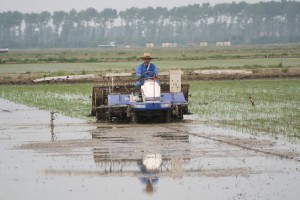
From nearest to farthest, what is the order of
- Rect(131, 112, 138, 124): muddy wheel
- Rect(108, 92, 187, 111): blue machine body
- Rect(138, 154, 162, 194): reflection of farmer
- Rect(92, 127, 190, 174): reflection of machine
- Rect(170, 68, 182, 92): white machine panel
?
Rect(138, 154, 162, 194): reflection of farmer < Rect(92, 127, 190, 174): reflection of machine < Rect(108, 92, 187, 111): blue machine body < Rect(131, 112, 138, 124): muddy wheel < Rect(170, 68, 182, 92): white machine panel

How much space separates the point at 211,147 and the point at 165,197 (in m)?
5.34

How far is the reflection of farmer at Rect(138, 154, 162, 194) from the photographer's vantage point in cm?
1218

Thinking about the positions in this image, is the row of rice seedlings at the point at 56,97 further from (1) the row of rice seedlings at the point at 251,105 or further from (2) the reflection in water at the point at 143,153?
(2) the reflection in water at the point at 143,153

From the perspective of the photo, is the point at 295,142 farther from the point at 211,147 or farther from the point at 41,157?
the point at 41,157

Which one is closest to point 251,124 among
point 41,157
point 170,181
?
point 41,157

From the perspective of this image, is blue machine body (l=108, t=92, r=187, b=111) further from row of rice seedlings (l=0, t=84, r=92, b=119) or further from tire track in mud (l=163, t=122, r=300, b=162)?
row of rice seedlings (l=0, t=84, r=92, b=119)

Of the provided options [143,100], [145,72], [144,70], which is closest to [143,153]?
[143,100]

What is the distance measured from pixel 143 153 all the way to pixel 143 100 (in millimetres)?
5492

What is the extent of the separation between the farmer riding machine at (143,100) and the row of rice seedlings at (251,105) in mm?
1293

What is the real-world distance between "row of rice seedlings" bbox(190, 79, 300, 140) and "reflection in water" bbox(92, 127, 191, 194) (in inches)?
103

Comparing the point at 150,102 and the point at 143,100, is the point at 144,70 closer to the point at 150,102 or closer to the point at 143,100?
the point at 143,100

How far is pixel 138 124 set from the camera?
2133cm

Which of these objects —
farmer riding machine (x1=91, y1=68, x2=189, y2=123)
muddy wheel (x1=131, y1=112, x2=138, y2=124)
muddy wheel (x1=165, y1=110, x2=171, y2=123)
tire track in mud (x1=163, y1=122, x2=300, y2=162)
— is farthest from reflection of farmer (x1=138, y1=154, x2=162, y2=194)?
muddy wheel (x1=165, y1=110, x2=171, y2=123)

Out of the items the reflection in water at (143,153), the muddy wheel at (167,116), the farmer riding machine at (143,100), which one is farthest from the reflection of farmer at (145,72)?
the reflection in water at (143,153)
